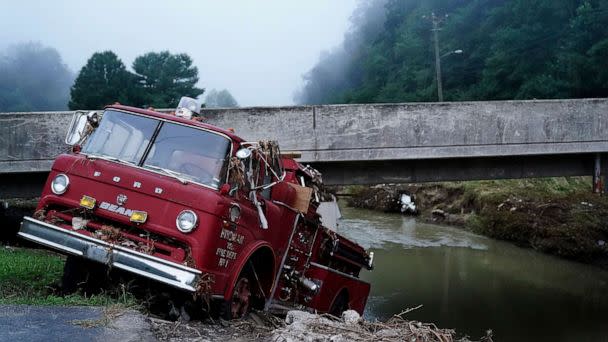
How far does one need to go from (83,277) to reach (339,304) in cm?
414

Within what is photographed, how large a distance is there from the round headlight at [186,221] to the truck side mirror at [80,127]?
1.74 meters

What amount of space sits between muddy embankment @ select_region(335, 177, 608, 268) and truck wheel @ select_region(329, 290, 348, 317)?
726cm

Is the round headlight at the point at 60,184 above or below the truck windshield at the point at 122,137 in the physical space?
below

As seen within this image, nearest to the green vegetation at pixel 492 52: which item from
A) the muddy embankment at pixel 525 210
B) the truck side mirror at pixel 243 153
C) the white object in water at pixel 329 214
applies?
the muddy embankment at pixel 525 210

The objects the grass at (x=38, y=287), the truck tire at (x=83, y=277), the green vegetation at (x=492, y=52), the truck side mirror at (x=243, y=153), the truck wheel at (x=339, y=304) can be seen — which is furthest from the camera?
the green vegetation at (x=492, y=52)

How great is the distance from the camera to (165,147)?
23.2ft

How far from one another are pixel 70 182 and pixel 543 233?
66.8ft

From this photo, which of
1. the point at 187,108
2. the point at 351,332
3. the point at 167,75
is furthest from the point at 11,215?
the point at 167,75

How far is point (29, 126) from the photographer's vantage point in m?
11.7

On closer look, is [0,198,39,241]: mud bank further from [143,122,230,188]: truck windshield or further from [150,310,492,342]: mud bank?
[150,310,492,342]: mud bank

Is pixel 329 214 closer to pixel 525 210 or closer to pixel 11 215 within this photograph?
pixel 11 215

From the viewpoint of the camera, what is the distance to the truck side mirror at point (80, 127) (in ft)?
24.3

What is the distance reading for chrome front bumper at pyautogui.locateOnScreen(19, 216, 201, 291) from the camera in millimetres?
6172

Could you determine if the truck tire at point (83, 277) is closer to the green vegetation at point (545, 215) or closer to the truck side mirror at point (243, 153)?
the truck side mirror at point (243, 153)
